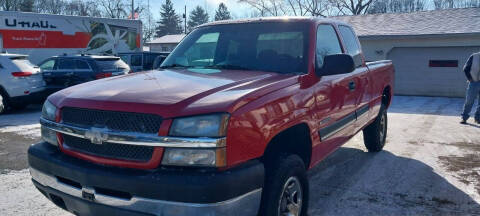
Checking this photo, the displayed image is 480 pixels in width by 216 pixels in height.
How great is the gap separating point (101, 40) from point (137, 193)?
16471 millimetres

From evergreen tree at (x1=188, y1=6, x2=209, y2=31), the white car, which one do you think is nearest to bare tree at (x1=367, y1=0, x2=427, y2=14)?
evergreen tree at (x1=188, y1=6, x2=209, y2=31)

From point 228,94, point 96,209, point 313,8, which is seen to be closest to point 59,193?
point 96,209

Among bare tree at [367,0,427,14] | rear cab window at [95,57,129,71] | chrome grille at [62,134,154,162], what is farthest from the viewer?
bare tree at [367,0,427,14]

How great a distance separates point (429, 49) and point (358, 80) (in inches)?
512

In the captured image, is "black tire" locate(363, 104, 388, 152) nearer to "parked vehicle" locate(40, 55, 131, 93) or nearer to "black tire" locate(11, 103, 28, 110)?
"parked vehicle" locate(40, 55, 131, 93)

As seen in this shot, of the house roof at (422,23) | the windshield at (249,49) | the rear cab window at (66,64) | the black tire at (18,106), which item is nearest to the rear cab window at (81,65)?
the rear cab window at (66,64)

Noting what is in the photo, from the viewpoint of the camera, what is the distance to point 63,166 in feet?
8.86

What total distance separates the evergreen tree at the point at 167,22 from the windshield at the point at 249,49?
72.0m

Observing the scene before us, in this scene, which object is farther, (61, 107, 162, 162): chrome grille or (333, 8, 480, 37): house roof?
(333, 8, 480, 37): house roof

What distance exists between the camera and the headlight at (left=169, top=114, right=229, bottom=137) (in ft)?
7.75

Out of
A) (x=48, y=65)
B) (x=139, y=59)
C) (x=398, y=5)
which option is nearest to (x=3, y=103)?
(x=48, y=65)

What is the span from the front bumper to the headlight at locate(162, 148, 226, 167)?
0.05 m

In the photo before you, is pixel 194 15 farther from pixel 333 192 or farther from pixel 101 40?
pixel 333 192

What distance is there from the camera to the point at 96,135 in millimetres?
2600
